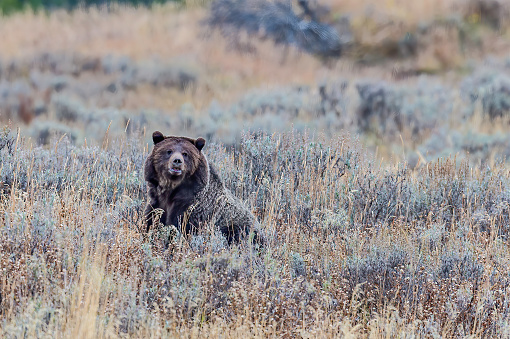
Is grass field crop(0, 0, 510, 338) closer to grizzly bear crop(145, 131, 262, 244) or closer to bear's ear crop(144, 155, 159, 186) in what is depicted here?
grizzly bear crop(145, 131, 262, 244)

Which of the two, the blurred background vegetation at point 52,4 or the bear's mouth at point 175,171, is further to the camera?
the blurred background vegetation at point 52,4

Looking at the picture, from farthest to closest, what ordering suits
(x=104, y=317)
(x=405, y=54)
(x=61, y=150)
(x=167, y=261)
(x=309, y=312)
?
(x=405, y=54) < (x=61, y=150) < (x=167, y=261) < (x=309, y=312) < (x=104, y=317)

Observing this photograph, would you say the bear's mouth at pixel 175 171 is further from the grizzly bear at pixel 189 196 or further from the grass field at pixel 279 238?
the grass field at pixel 279 238

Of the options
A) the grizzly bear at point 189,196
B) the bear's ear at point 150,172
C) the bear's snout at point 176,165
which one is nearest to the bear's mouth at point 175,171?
the bear's snout at point 176,165

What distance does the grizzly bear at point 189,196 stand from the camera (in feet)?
20.0

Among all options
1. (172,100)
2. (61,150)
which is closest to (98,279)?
(61,150)

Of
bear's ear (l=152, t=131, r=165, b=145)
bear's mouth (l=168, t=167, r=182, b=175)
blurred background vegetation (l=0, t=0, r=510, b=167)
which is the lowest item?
blurred background vegetation (l=0, t=0, r=510, b=167)

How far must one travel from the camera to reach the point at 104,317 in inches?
180

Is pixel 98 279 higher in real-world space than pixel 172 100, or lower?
higher

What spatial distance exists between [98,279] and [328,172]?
3.84 m

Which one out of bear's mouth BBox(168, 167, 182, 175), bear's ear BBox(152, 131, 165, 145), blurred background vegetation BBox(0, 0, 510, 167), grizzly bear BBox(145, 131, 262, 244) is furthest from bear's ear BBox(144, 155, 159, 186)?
blurred background vegetation BBox(0, 0, 510, 167)

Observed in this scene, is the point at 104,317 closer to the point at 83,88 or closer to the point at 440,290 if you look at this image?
A: the point at 440,290

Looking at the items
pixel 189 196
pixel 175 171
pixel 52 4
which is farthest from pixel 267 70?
pixel 175 171

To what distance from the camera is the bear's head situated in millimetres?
6062
